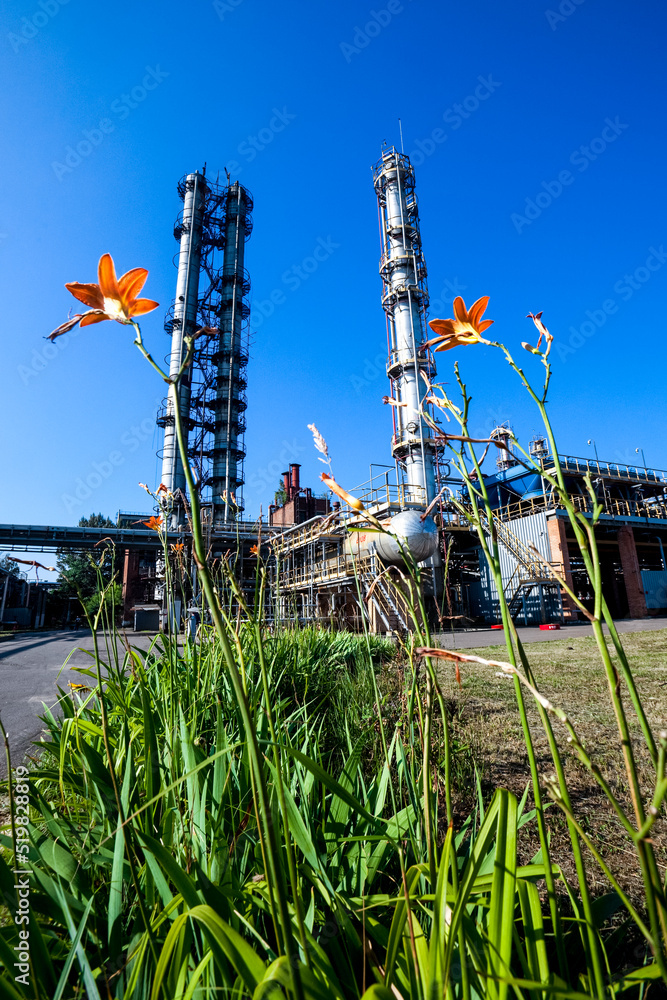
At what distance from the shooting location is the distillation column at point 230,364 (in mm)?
26422

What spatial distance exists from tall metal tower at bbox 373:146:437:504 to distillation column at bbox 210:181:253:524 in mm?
9070

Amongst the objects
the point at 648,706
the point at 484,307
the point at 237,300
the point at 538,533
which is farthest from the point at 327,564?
the point at 237,300

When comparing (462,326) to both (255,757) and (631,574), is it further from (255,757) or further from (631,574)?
(631,574)

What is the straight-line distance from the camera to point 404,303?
2127 cm

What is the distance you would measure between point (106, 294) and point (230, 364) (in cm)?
2787

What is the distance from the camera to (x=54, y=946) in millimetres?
1085

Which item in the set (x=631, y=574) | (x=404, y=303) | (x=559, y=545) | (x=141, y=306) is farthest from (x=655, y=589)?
(x=141, y=306)

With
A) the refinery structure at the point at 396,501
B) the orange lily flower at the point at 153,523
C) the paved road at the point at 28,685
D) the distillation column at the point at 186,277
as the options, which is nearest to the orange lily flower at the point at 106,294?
the orange lily flower at the point at 153,523

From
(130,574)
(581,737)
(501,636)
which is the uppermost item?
(130,574)

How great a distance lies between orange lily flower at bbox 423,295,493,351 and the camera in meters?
0.93

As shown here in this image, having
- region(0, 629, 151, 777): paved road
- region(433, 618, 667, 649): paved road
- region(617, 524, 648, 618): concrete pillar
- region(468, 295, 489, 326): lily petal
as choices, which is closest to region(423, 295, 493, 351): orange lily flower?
region(468, 295, 489, 326): lily petal

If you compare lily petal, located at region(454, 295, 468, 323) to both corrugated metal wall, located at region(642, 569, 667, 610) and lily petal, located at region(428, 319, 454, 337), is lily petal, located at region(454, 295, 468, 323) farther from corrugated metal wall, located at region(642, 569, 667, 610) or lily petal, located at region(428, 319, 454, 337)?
corrugated metal wall, located at region(642, 569, 667, 610)

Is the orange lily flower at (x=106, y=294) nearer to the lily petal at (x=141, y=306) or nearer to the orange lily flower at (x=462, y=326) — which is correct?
the lily petal at (x=141, y=306)

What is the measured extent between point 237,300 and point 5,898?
99.7ft
